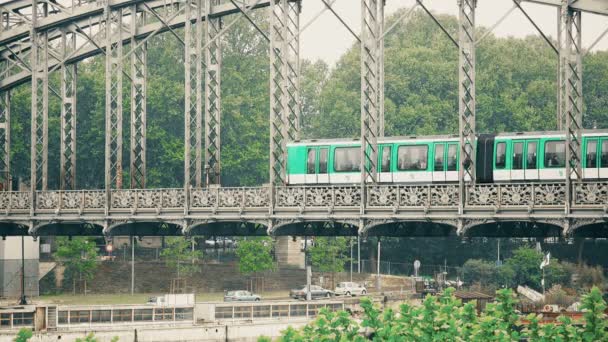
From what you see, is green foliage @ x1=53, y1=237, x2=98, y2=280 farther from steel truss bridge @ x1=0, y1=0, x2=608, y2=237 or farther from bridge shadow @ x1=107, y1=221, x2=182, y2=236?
bridge shadow @ x1=107, y1=221, x2=182, y2=236

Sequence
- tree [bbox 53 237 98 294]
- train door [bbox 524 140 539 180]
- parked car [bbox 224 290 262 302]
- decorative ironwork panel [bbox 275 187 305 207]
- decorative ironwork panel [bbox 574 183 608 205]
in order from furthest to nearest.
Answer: tree [bbox 53 237 98 294] < parked car [bbox 224 290 262 302] < train door [bbox 524 140 539 180] < decorative ironwork panel [bbox 275 187 305 207] < decorative ironwork panel [bbox 574 183 608 205]

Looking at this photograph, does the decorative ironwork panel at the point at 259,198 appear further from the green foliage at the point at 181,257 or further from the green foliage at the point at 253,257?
the green foliage at the point at 181,257

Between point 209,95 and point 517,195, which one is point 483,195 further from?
point 209,95

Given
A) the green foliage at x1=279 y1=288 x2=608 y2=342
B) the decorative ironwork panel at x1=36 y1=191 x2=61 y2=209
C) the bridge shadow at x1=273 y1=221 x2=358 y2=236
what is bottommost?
the green foliage at x1=279 y1=288 x2=608 y2=342

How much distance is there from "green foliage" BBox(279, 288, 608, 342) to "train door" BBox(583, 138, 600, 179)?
5.16 metres

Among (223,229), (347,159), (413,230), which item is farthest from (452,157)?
(223,229)

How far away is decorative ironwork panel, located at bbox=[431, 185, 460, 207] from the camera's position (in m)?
50.9

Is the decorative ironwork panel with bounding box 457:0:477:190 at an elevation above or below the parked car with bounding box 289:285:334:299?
above

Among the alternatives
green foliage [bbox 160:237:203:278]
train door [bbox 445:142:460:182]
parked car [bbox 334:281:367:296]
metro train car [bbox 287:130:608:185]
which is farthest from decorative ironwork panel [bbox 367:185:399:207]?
green foliage [bbox 160:237:203:278]

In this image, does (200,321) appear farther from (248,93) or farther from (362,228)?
(248,93)

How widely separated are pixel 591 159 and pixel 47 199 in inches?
962

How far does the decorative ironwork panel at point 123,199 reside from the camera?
60.5m

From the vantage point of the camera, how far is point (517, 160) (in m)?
55.8

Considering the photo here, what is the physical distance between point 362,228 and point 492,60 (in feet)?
202
